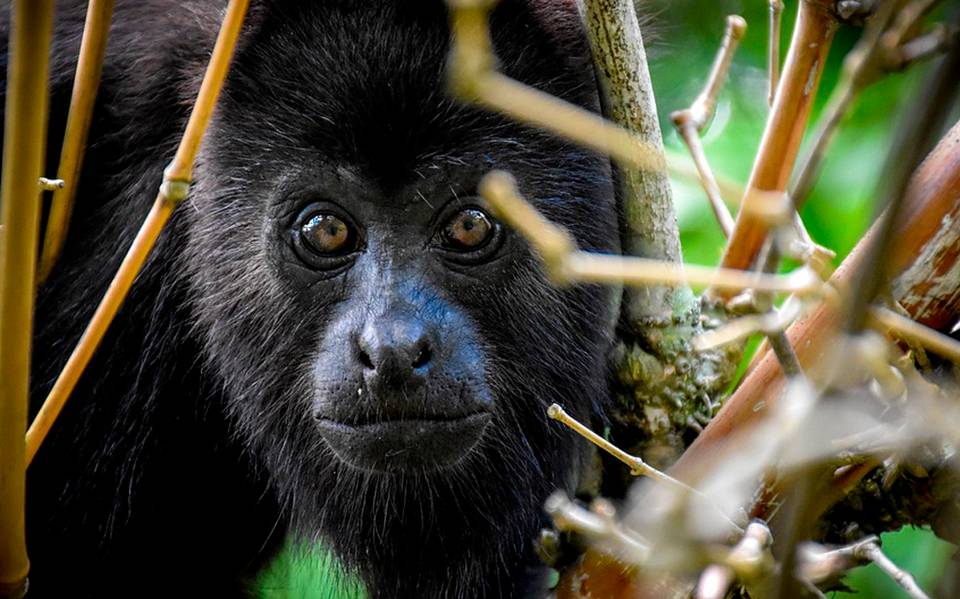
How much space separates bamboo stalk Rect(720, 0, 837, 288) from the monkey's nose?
0.65 metres

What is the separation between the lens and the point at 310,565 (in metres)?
3.20

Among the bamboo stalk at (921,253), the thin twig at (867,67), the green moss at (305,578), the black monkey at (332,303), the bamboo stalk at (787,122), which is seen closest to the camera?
the thin twig at (867,67)

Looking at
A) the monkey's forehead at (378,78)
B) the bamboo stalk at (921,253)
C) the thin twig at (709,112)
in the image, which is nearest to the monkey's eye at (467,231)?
the monkey's forehead at (378,78)

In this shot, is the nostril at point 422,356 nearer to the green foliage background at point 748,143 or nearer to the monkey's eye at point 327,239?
the monkey's eye at point 327,239

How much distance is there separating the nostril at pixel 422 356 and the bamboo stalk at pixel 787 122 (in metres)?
0.64

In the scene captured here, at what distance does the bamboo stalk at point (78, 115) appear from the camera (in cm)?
193

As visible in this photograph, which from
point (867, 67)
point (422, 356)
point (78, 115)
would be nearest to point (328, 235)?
point (422, 356)

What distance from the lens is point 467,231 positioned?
244 cm

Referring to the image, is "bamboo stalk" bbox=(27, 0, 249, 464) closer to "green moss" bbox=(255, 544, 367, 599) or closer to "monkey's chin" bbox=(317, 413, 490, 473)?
"monkey's chin" bbox=(317, 413, 490, 473)

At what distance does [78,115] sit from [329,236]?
540 mm

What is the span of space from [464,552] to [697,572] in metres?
0.94

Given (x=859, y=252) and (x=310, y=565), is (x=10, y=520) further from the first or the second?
(x=310, y=565)

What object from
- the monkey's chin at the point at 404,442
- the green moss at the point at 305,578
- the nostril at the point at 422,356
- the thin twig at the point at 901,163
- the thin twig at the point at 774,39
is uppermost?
the thin twig at the point at 901,163

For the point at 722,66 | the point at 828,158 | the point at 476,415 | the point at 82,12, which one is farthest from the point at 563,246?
the point at 828,158
